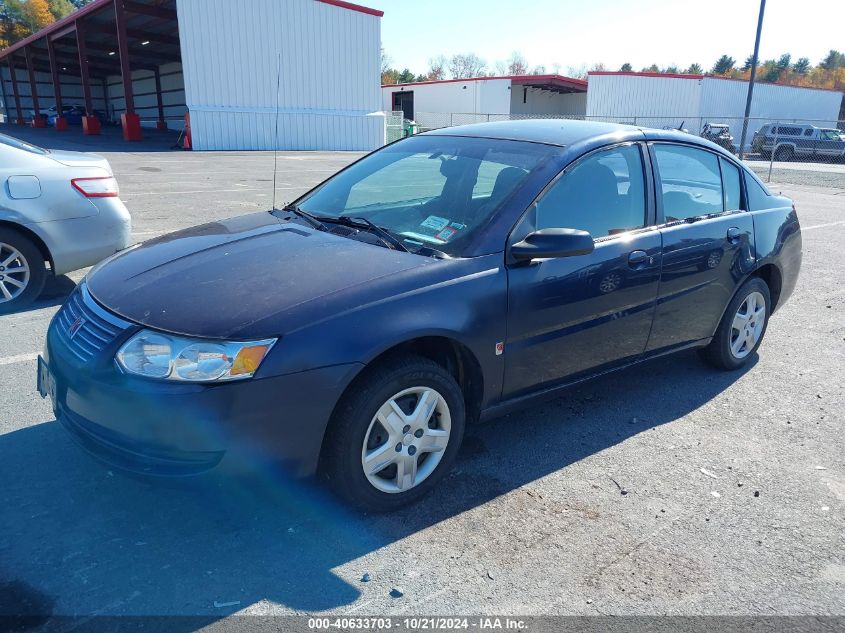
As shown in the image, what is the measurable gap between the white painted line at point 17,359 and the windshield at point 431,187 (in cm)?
217

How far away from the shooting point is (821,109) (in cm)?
4938

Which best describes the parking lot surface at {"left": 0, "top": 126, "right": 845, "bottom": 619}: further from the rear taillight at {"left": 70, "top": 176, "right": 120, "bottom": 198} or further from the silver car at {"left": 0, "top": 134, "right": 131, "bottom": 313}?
the rear taillight at {"left": 70, "top": 176, "right": 120, "bottom": 198}

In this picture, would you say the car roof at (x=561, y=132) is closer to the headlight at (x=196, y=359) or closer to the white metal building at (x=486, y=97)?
the headlight at (x=196, y=359)

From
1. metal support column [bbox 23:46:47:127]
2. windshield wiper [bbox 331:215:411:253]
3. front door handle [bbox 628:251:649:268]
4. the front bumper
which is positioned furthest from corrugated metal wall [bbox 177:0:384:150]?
the front bumper

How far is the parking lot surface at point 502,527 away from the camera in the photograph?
7.97ft

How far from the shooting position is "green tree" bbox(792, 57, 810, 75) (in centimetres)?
9775

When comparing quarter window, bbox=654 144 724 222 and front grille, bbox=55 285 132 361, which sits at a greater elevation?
quarter window, bbox=654 144 724 222

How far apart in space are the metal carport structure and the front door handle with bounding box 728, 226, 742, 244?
1090 inches

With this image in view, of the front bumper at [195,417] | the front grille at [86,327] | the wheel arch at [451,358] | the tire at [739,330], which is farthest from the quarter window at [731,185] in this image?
the front grille at [86,327]

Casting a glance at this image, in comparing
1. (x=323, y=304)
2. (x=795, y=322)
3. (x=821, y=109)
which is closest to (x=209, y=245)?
(x=323, y=304)

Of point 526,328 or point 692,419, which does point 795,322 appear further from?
point 526,328

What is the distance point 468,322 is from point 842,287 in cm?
613

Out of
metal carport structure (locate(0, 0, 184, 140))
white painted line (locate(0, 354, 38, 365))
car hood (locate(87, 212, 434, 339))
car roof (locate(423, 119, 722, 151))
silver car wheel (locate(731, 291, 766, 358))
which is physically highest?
metal carport structure (locate(0, 0, 184, 140))

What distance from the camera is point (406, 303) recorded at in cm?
275
